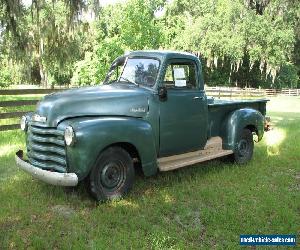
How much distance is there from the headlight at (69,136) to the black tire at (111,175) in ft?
1.77

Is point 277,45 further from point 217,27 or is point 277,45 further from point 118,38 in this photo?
point 118,38

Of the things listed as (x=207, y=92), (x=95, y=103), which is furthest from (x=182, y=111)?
(x=207, y=92)

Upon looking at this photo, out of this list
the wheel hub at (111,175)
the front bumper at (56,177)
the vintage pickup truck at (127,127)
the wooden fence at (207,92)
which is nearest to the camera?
the front bumper at (56,177)

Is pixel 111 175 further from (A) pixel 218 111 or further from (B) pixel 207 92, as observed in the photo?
(B) pixel 207 92

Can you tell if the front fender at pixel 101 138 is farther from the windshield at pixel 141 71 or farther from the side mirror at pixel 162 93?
the windshield at pixel 141 71

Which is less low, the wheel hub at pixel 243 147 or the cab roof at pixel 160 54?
the cab roof at pixel 160 54

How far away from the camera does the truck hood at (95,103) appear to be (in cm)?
577

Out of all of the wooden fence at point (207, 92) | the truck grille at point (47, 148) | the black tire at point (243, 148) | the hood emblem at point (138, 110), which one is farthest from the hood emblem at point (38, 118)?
the wooden fence at point (207, 92)

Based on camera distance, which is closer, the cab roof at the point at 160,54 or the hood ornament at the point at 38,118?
the hood ornament at the point at 38,118

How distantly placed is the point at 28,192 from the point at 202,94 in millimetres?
3431

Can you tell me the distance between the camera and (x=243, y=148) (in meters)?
8.51

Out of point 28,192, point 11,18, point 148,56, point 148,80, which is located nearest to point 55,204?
point 28,192

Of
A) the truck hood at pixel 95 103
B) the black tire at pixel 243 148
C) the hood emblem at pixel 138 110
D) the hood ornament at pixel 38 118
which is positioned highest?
the truck hood at pixel 95 103

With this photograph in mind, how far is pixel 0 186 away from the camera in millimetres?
6668
